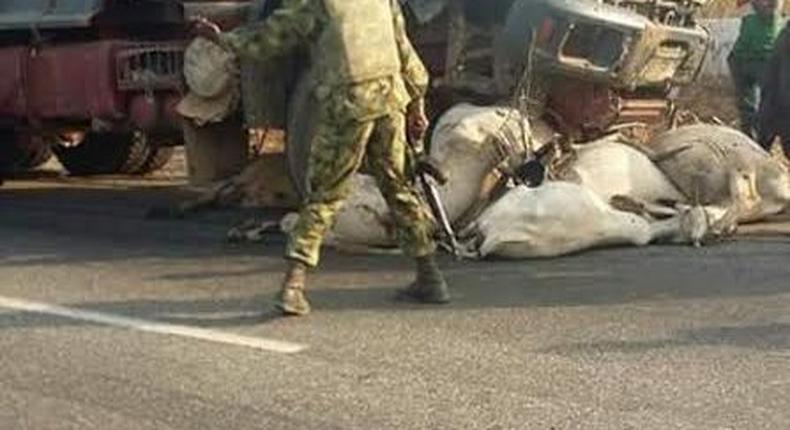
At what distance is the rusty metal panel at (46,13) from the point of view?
1033 cm

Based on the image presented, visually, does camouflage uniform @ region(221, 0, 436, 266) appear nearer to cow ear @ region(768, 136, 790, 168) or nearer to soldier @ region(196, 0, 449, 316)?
soldier @ region(196, 0, 449, 316)

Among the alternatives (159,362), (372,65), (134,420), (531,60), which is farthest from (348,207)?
(134,420)

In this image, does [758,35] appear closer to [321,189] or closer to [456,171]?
[456,171]

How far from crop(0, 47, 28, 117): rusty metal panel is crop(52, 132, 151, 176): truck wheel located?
2.26 metres

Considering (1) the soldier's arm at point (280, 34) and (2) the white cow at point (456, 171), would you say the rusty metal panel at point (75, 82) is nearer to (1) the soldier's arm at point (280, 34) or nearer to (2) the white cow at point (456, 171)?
(2) the white cow at point (456, 171)

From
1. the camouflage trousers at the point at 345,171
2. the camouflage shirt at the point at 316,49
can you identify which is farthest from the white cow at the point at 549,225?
the camouflage shirt at the point at 316,49

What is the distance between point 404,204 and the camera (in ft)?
22.9

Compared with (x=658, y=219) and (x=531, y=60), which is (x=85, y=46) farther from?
(x=658, y=219)

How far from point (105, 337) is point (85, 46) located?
420 centimetres

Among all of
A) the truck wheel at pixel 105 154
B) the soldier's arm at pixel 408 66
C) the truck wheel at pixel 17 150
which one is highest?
the soldier's arm at pixel 408 66

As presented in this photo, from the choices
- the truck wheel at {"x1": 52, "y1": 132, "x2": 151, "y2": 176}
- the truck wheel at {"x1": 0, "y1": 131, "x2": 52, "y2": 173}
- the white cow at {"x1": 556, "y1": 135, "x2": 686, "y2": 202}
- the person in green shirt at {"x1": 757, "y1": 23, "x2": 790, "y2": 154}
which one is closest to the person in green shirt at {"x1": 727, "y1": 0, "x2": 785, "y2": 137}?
the person in green shirt at {"x1": 757, "y1": 23, "x2": 790, "y2": 154}

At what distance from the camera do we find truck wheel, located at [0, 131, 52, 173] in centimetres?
1261

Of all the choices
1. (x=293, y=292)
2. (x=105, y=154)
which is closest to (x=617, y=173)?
(x=293, y=292)

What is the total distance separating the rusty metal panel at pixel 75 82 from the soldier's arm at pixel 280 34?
346 centimetres
